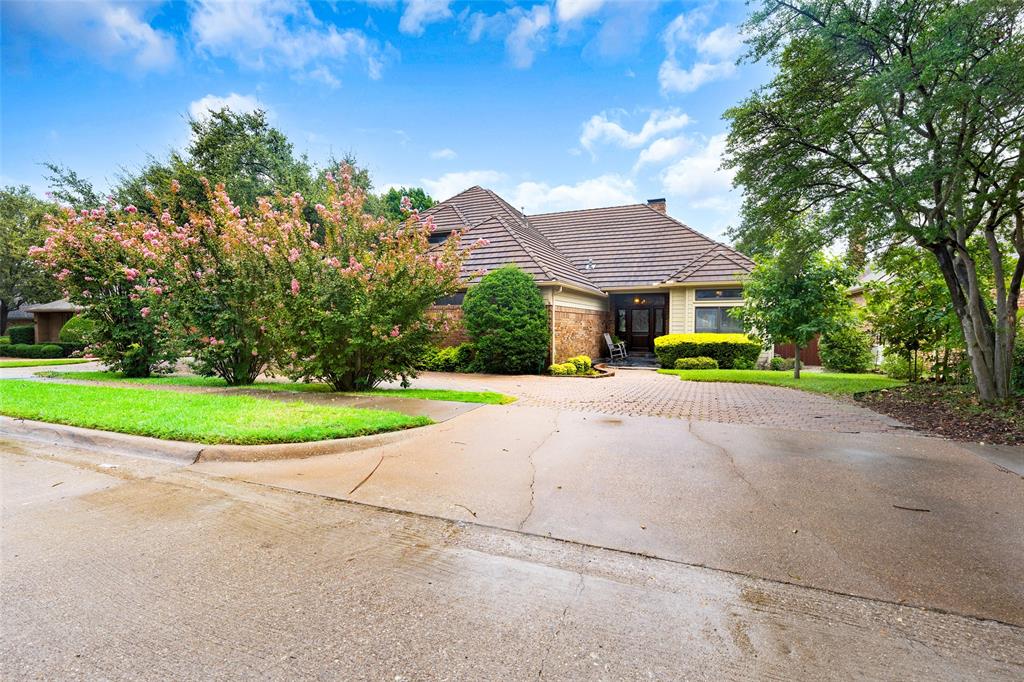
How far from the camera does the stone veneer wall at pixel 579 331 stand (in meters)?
16.7

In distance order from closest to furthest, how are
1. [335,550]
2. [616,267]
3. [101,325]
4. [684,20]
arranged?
[335,550], [684,20], [101,325], [616,267]

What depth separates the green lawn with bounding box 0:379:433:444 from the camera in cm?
575

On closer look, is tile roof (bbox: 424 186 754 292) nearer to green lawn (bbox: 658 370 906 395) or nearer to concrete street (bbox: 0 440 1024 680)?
green lawn (bbox: 658 370 906 395)

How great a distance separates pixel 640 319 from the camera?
21.7 m

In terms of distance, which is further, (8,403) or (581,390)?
(581,390)

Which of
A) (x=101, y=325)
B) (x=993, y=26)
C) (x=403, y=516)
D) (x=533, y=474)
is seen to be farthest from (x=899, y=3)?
(x=101, y=325)

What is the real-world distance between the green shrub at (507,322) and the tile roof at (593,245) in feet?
4.76

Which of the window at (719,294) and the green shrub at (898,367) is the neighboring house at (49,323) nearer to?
the window at (719,294)

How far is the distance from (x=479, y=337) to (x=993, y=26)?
1230 centimetres

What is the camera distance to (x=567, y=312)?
1742 centimetres

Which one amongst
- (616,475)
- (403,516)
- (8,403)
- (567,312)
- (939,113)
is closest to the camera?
(403,516)

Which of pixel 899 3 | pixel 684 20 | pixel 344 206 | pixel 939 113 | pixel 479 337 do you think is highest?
pixel 684 20

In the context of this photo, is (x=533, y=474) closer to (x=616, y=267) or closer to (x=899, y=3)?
(x=899, y=3)

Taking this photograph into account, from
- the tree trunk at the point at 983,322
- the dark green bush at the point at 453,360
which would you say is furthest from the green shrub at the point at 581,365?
the tree trunk at the point at 983,322
